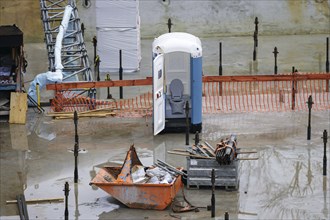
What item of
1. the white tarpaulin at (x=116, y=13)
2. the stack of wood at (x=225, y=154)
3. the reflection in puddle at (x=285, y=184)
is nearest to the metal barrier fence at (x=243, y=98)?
the white tarpaulin at (x=116, y=13)

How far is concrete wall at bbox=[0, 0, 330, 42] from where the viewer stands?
40312mm

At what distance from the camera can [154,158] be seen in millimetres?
26125

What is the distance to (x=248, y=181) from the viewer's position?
2423 cm

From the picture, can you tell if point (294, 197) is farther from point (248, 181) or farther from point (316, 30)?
point (316, 30)

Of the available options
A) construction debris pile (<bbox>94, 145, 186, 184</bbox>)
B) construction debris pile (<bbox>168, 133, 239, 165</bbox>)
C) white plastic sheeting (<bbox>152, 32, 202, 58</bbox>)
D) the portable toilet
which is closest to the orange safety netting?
the portable toilet

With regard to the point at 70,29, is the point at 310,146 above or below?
below

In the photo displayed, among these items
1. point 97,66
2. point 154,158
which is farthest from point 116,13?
point 154,158

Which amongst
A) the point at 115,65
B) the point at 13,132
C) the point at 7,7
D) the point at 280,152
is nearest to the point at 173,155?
the point at 280,152

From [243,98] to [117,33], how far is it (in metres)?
5.81

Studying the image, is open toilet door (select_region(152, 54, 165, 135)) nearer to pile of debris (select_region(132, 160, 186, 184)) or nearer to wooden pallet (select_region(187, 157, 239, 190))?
pile of debris (select_region(132, 160, 186, 184))

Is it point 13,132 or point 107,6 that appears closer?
point 13,132

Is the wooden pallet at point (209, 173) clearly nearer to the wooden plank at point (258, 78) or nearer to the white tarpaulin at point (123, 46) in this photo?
the wooden plank at point (258, 78)

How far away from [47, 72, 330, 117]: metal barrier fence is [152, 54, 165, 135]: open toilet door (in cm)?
284

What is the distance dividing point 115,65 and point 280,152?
34.7 feet
